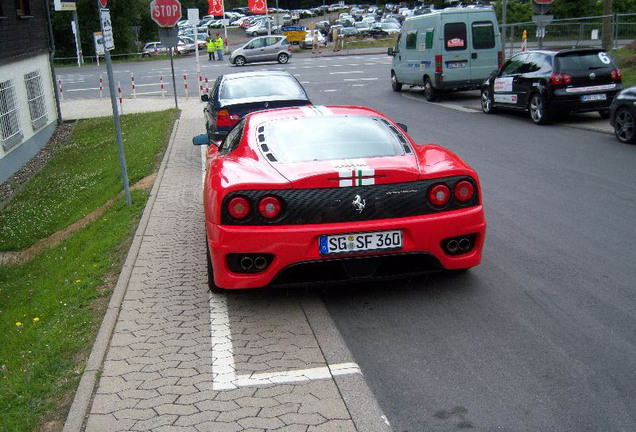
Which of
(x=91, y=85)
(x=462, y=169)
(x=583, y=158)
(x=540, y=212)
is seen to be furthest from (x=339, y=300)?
(x=91, y=85)

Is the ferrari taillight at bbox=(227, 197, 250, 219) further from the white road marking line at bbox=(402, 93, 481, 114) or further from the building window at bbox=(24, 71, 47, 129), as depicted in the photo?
the white road marking line at bbox=(402, 93, 481, 114)

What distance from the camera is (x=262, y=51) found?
45.3 m

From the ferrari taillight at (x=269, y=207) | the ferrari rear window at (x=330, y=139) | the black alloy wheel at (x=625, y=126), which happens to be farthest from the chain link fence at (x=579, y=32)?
the ferrari taillight at (x=269, y=207)

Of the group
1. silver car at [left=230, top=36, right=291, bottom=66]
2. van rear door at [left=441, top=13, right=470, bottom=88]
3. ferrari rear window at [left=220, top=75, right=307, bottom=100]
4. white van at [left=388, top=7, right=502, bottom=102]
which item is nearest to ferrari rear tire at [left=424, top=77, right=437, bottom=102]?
white van at [left=388, top=7, right=502, bottom=102]

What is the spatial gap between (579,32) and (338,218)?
92.0 feet

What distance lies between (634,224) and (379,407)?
15.3 ft

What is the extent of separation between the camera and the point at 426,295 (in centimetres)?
589

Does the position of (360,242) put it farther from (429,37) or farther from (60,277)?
(429,37)

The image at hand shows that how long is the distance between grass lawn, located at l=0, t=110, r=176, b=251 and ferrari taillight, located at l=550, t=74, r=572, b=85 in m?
8.37

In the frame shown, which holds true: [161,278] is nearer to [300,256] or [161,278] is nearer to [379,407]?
[300,256]

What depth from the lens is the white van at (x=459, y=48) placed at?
72.2 feet

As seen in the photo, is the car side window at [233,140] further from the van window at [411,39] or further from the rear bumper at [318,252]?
the van window at [411,39]

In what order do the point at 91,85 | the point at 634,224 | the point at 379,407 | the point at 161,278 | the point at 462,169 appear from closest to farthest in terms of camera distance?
the point at 379,407, the point at 462,169, the point at 161,278, the point at 634,224, the point at 91,85

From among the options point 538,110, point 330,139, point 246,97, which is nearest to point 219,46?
point 538,110
